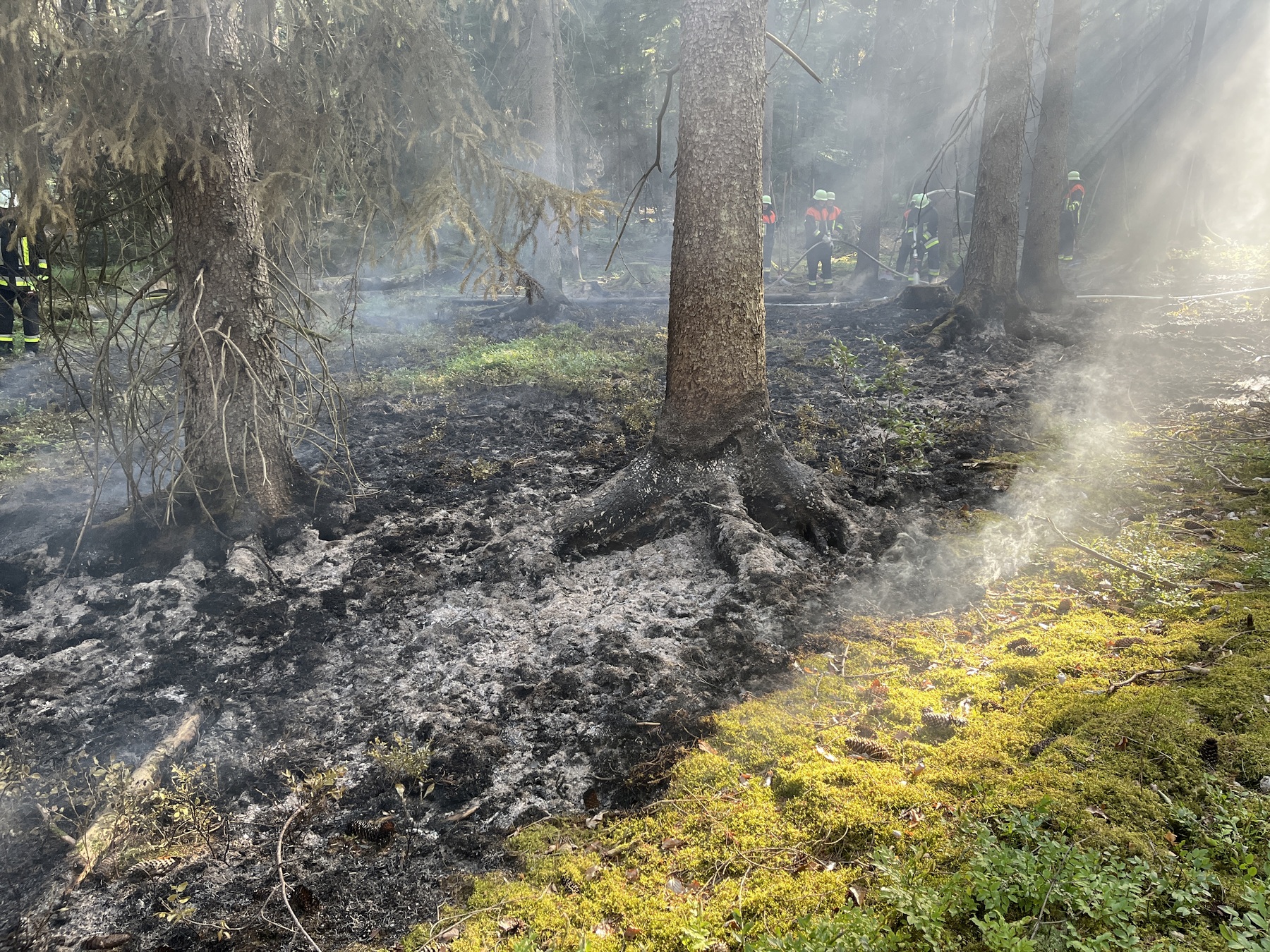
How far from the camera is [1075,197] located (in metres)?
18.1

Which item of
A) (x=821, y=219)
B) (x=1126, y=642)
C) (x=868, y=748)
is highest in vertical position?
(x=821, y=219)

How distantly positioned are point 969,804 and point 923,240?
60.8 feet

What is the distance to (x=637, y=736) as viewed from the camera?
11.9 ft

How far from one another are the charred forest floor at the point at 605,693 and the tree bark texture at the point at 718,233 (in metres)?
1.02

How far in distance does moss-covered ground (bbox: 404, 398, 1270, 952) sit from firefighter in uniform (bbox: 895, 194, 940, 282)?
15222 mm

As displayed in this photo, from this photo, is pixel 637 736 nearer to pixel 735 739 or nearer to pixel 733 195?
pixel 735 739

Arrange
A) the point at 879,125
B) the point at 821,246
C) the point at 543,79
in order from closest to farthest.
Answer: the point at 543,79 < the point at 879,125 < the point at 821,246

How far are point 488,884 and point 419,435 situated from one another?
6.13 m

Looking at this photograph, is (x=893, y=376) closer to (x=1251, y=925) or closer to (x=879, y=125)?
(x=1251, y=925)

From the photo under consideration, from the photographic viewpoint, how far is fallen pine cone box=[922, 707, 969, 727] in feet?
11.1

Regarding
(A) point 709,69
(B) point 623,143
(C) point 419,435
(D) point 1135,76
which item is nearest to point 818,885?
(A) point 709,69

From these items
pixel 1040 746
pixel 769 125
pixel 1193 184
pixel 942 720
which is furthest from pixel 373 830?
pixel 769 125

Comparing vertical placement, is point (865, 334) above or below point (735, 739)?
above

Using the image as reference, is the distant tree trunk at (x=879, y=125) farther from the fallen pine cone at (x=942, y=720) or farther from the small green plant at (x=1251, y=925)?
the small green plant at (x=1251, y=925)
